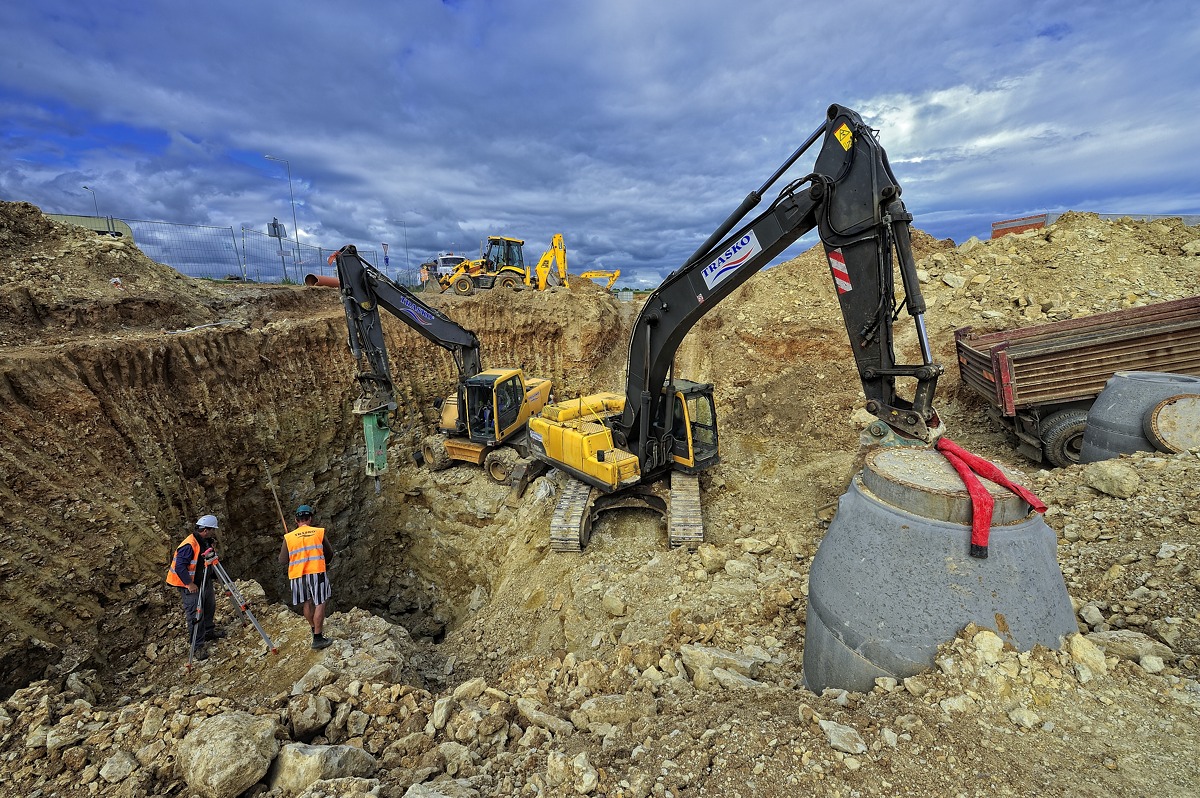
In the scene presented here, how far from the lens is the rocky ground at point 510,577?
2.43m

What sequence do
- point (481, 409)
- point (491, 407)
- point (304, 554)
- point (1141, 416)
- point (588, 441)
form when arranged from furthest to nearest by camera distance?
point (481, 409) → point (491, 407) → point (588, 441) → point (304, 554) → point (1141, 416)

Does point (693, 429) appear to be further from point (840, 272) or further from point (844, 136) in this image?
point (844, 136)

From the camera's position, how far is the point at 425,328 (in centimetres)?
1055

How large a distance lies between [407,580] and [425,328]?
19.1ft

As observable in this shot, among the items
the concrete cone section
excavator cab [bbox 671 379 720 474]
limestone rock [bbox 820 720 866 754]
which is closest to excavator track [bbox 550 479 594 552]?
excavator cab [bbox 671 379 720 474]

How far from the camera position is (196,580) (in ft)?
17.8

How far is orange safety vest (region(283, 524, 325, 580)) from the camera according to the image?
565cm

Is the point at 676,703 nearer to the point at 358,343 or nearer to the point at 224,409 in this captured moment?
the point at 358,343

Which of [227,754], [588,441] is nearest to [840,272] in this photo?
[588,441]

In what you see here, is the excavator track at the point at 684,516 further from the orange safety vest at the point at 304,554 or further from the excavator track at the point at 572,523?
the orange safety vest at the point at 304,554

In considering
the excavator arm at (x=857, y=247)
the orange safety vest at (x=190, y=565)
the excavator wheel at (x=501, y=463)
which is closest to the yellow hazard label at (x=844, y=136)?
the excavator arm at (x=857, y=247)

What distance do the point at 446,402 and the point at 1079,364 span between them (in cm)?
1152

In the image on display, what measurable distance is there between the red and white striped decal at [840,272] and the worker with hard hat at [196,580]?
6.88 metres

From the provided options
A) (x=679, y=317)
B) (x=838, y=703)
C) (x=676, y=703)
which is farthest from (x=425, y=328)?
(x=838, y=703)
